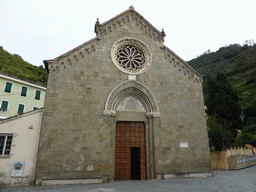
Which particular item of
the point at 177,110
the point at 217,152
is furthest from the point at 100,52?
the point at 217,152

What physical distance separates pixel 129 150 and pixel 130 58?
7.50 metres

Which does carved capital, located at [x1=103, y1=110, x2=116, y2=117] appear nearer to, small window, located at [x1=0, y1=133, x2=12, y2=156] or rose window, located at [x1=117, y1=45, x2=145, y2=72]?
rose window, located at [x1=117, y1=45, x2=145, y2=72]

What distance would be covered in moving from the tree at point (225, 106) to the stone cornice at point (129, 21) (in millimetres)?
18644

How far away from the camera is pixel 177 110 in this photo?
45.4 ft

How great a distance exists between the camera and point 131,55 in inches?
585

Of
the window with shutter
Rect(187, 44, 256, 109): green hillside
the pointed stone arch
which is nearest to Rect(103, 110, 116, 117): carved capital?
the pointed stone arch

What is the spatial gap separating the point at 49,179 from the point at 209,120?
22592 millimetres

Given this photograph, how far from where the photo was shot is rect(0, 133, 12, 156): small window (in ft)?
34.6

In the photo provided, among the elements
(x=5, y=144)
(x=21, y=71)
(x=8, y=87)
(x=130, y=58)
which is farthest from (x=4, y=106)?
(x=21, y=71)

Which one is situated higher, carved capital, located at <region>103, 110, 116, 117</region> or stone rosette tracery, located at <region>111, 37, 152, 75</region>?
stone rosette tracery, located at <region>111, 37, 152, 75</region>

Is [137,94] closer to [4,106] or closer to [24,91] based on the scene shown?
[4,106]

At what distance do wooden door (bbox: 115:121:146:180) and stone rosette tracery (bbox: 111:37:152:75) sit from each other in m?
4.40

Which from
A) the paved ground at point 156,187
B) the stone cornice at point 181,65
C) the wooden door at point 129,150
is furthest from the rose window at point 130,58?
the paved ground at point 156,187

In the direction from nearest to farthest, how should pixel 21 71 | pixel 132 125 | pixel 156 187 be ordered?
pixel 156 187 → pixel 132 125 → pixel 21 71
